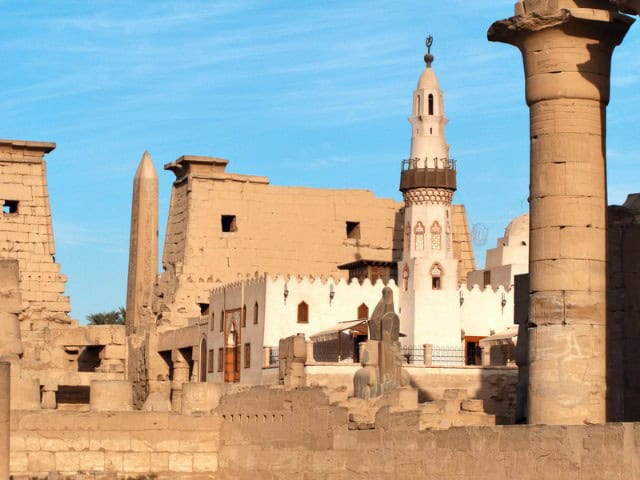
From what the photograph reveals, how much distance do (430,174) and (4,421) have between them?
2625 centimetres

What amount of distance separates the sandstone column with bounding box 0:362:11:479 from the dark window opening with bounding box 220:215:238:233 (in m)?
31.2

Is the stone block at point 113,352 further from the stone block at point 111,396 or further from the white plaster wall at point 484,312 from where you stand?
the stone block at point 111,396

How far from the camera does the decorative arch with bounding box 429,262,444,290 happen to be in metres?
50.6

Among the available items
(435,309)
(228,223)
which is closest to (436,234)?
(435,309)

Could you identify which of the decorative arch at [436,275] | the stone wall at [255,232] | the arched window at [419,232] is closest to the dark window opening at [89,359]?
the stone wall at [255,232]

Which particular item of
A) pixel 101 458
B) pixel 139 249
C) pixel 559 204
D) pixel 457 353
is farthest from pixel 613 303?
pixel 139 249

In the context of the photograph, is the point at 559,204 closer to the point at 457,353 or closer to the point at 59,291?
the point at 457,353

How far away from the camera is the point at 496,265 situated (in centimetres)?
5491

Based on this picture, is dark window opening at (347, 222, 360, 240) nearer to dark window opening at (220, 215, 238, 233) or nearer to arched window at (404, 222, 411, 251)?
dark window opening at (220, 215, 238, 233)

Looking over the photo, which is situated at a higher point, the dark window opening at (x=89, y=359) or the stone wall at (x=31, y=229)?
the stone wall at (x=31, y=229)

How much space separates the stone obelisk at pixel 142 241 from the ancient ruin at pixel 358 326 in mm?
83

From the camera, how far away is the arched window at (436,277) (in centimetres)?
5059

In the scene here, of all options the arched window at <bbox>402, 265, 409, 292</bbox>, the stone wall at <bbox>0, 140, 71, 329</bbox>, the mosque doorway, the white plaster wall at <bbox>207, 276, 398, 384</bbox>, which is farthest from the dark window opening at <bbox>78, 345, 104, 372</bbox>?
the arched window at <bbox>402, 265, 409, 292</bbox>

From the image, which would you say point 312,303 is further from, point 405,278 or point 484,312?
point 484,312
